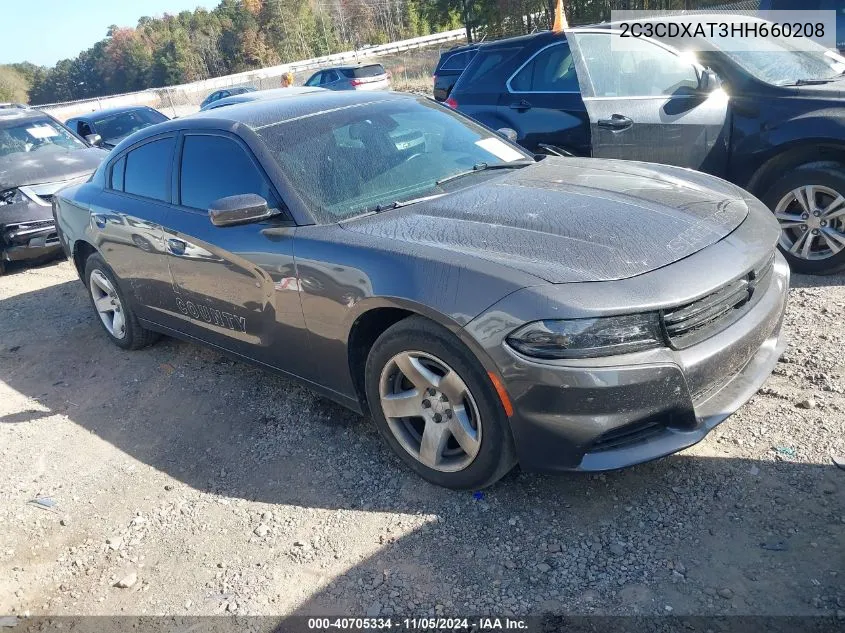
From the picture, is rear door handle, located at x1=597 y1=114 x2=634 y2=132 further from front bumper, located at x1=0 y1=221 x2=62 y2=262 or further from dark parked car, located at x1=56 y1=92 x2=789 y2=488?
front bumper, located at x1=0 y1=221 x2=62 y2=262

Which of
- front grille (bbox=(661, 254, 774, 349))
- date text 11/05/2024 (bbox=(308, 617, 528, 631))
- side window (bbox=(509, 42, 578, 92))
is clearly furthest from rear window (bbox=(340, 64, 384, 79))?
date text 11/05/2024 (bbox=(308, 617, 528, 631))

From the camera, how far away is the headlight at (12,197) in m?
7.71

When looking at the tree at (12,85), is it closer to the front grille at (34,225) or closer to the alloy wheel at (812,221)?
the front grille at (34,225)

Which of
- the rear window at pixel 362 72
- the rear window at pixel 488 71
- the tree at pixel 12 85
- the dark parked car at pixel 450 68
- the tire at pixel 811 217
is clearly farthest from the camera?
the tree at pixel 12 85

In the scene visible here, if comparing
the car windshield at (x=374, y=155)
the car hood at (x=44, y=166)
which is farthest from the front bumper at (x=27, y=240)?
the car windshield at (x=374, y=155)

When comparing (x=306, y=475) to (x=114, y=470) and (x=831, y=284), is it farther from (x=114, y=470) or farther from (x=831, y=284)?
(x=831, y=284)

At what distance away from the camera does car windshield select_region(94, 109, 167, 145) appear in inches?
513

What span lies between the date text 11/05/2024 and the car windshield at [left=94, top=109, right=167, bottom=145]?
12.4m

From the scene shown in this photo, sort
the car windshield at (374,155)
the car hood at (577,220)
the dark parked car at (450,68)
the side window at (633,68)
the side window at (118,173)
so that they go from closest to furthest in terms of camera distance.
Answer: the car hood at (577,220) → the car windshield at (374,155) → the side window at (118,173) → the side window at (633,68) → the dark parked car at (450,68)

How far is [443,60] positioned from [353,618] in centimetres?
1170

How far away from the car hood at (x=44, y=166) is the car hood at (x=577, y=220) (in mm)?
6458

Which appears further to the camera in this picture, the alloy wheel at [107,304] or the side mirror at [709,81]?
the alloy wheel at [107,304]

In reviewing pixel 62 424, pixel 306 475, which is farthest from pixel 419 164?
pixel 62 424

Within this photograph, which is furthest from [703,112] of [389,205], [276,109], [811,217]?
[276,109]
